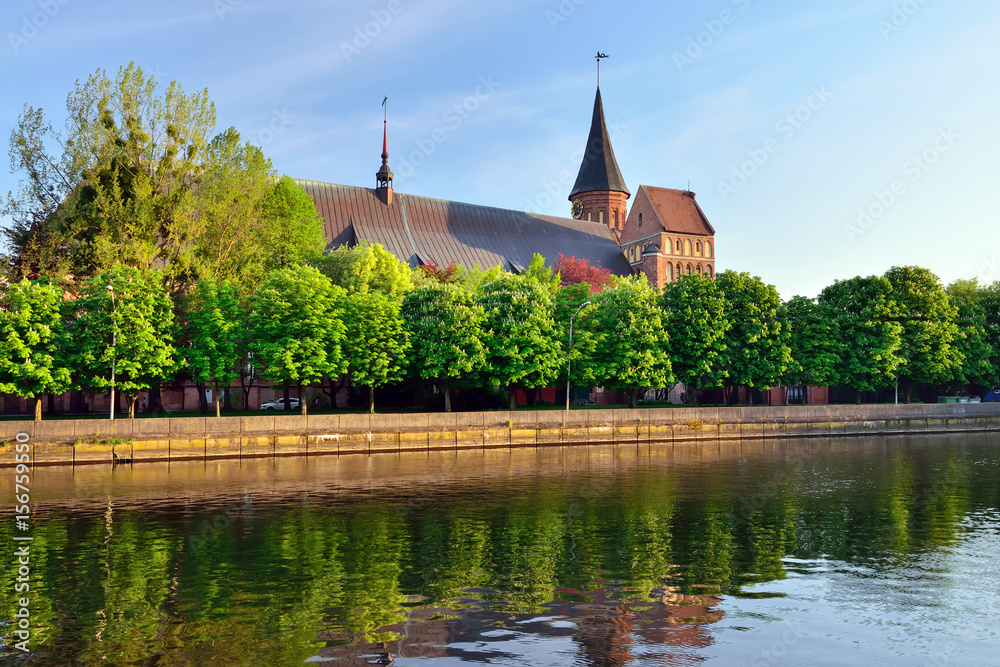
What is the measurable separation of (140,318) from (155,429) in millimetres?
7430

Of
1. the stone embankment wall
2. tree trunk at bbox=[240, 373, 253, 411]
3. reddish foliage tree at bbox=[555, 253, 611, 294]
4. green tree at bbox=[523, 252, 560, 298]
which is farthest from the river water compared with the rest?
reddish foliage tree at bbox=[555, 253, 611, 294]

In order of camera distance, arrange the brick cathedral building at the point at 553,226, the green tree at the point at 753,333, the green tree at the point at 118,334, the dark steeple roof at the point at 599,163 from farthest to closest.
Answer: the dark steeple roof at the point at 599,163
the brick cathedral building at the point at 553,226
the green tree at the point at 753,333
the green tree at the point at 118,334

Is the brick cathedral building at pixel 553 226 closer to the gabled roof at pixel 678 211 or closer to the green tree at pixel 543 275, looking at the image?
the gabled roof at pixel 678 211

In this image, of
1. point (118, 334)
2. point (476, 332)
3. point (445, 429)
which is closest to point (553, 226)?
point (476, 332)

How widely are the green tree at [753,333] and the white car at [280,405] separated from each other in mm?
33033

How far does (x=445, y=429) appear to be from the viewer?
48375 mm

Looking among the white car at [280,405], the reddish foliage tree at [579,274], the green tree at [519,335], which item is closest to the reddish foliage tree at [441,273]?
the green tree at [519,335]

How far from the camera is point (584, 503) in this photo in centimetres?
2712

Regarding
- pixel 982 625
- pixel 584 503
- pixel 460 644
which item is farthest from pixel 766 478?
pixel 460 644

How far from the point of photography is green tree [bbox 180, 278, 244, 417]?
48125 millimetres

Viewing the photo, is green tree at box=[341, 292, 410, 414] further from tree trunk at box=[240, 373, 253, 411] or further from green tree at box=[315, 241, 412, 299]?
tree trunk at box=[240, 373, 253, 411]

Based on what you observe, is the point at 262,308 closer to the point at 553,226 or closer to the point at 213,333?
the point at 213,333

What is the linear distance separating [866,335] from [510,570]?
5855cm

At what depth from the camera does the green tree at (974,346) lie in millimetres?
69875
